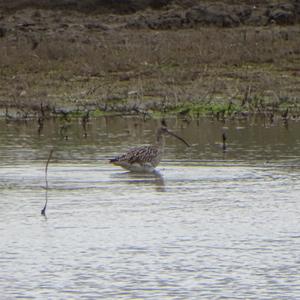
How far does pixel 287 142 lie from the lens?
1694 centimetres

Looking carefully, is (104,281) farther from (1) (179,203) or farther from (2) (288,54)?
(2) (288,54)

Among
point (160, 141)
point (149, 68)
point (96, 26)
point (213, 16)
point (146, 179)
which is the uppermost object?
point (213, 16)

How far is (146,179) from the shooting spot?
13.5m

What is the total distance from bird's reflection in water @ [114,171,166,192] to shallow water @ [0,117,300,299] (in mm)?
24

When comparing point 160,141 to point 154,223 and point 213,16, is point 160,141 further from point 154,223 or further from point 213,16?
point 213,16

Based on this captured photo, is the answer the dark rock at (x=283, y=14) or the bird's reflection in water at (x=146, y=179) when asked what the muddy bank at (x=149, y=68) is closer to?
the dark rock at (x=283, y=14)

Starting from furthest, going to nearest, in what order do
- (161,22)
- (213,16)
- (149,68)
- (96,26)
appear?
(213,16), (161,22), (96,26), (149,68)

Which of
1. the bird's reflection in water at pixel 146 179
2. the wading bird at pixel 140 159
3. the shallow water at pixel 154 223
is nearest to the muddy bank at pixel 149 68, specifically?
the shallow water at pixel 154 223

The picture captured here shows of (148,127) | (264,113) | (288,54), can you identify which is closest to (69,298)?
(148,127)

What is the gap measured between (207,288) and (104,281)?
748 mm

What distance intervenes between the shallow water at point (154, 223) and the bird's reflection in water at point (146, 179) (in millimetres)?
24

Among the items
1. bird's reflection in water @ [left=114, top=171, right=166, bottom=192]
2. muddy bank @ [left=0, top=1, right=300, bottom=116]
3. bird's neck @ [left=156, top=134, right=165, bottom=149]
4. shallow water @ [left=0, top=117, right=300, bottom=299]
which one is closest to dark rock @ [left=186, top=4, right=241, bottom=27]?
muddy bank @ [left=0, top=1, right=300, bottom=116]

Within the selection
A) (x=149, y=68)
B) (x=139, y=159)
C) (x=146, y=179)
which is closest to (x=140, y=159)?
(x=139, y=159)

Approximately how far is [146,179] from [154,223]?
118 inches
